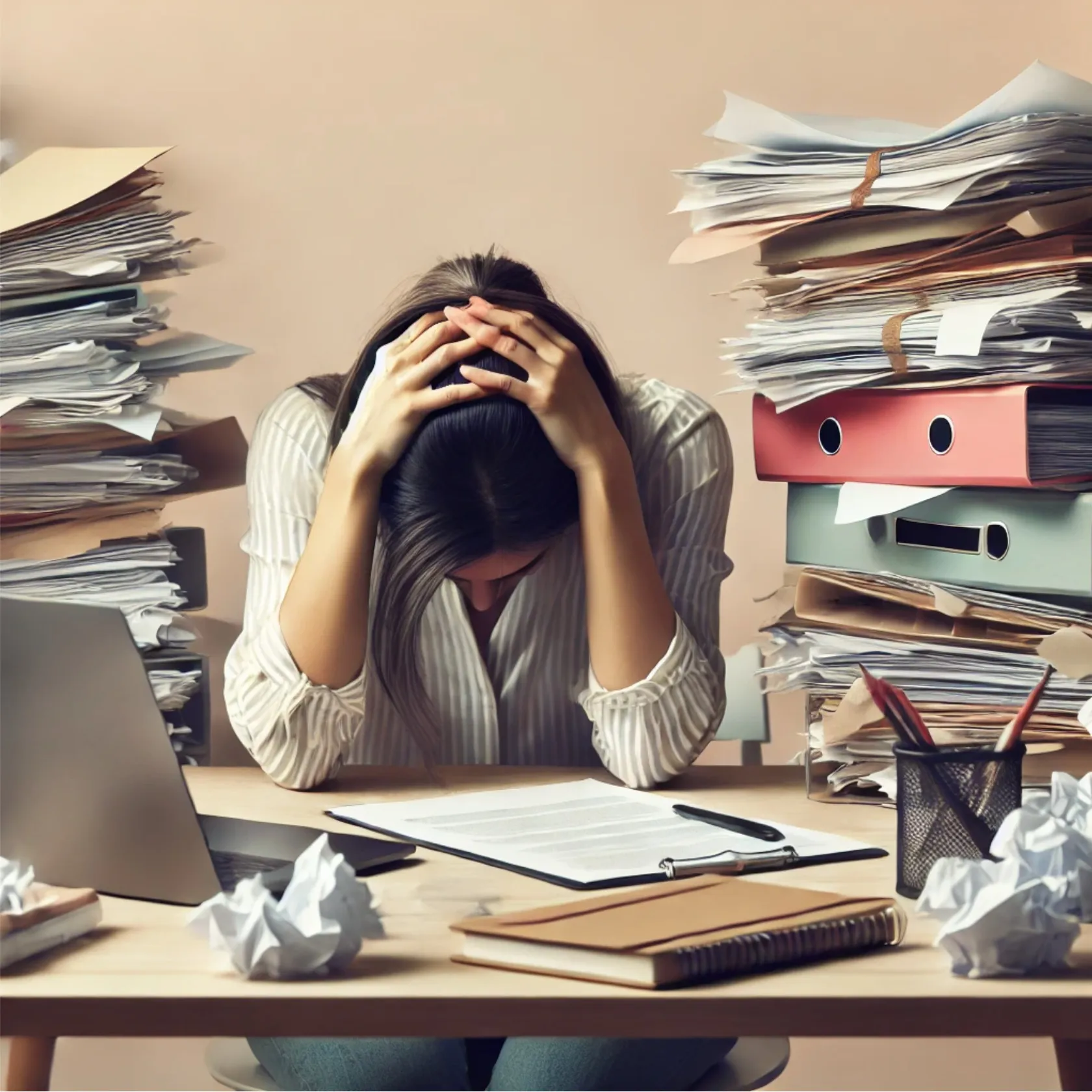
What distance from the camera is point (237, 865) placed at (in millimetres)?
875

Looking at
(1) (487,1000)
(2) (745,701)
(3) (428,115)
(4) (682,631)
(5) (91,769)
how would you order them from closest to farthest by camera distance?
(1) (487,1000)
(5) (91,769)
(4) (682,631)
(2) (745,701)
(3) (428,115)

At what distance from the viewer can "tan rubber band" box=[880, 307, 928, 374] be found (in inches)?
45.6

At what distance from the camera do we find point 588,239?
6.25 ft

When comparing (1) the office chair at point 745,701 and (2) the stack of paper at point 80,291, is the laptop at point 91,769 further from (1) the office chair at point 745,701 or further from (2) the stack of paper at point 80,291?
(1) the office chair at point 745,701

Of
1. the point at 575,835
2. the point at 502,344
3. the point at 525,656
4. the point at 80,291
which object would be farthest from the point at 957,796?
the point at 80,291

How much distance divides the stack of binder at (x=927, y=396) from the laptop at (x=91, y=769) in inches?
23.5

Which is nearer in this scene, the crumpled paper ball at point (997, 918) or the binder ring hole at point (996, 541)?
the crumpled paper ball at point (997, 918)

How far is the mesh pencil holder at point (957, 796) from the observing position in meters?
0.79

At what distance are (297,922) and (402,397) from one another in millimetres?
646

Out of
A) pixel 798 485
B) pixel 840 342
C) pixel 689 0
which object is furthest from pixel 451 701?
pixel 689 0

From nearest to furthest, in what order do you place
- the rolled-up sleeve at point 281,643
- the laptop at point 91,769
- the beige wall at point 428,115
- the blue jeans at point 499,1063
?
the laptop at point 91,769
the blue jeans at point 499,1063
the rolled-up sleeve at point 281,643
the beige wall at point 428,115

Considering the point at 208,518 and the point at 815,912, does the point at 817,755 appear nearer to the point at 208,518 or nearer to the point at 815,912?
the point at 815,912

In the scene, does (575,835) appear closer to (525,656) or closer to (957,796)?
(957,796)

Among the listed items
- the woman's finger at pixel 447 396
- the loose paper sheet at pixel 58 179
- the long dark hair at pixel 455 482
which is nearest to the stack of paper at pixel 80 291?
the loose paper sheet at pixel 58 179
